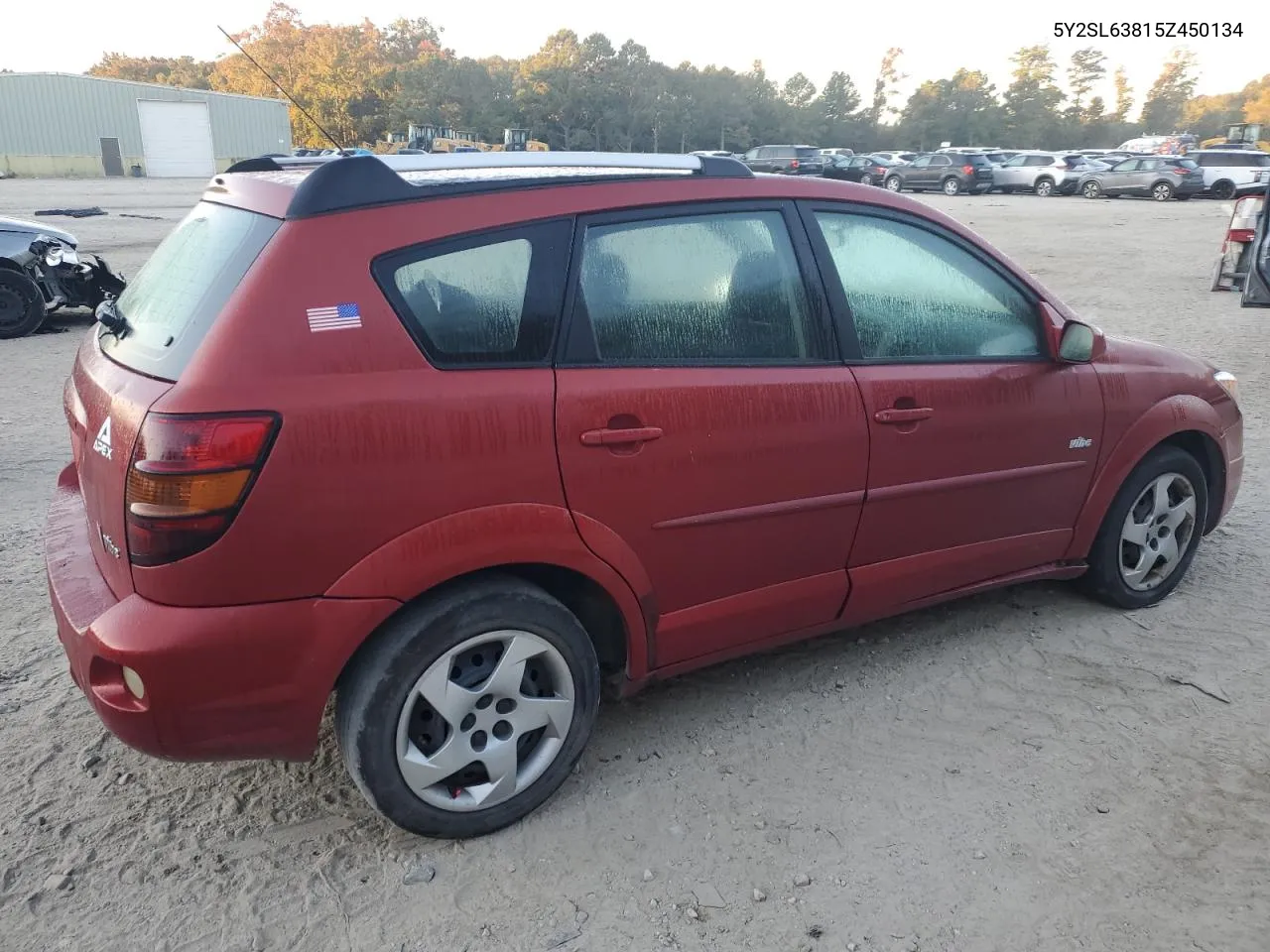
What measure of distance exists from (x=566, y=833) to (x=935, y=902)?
0.98 metres

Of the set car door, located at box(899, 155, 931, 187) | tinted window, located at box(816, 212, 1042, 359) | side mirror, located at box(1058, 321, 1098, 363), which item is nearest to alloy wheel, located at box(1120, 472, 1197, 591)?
side mirror, located at box(1058, 321, 1098, 363)

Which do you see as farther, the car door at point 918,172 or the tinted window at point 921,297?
the car door at point 918,172

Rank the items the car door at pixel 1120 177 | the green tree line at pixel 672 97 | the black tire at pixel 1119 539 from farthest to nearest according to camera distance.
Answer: the green tree line at pixel 672 97 → the car door at pixel 1120 177 → the black tire at pixel 1119 539

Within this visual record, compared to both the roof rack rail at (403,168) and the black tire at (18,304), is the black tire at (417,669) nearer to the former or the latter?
the roof rack rail at (403,168)

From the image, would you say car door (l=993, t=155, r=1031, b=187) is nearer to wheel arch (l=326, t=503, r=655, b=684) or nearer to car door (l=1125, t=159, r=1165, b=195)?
car door (l=1125, t=159, r=1165, b=195)

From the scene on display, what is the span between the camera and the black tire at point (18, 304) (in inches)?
366

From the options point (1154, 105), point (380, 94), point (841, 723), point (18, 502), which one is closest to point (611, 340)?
point (841, 723)

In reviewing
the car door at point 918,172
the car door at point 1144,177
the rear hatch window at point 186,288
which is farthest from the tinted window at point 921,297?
the car door at point 918,172

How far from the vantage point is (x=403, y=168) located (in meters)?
2.67

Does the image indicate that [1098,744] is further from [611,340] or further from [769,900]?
[611,340]

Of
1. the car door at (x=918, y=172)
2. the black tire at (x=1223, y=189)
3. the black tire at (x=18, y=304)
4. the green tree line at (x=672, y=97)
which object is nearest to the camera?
the black tire at (x=18, y=304)

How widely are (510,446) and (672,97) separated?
92099mm

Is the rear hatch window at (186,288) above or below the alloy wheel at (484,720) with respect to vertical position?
above

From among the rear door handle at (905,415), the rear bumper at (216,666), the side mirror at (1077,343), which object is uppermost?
the side mirror at (1077,343)
